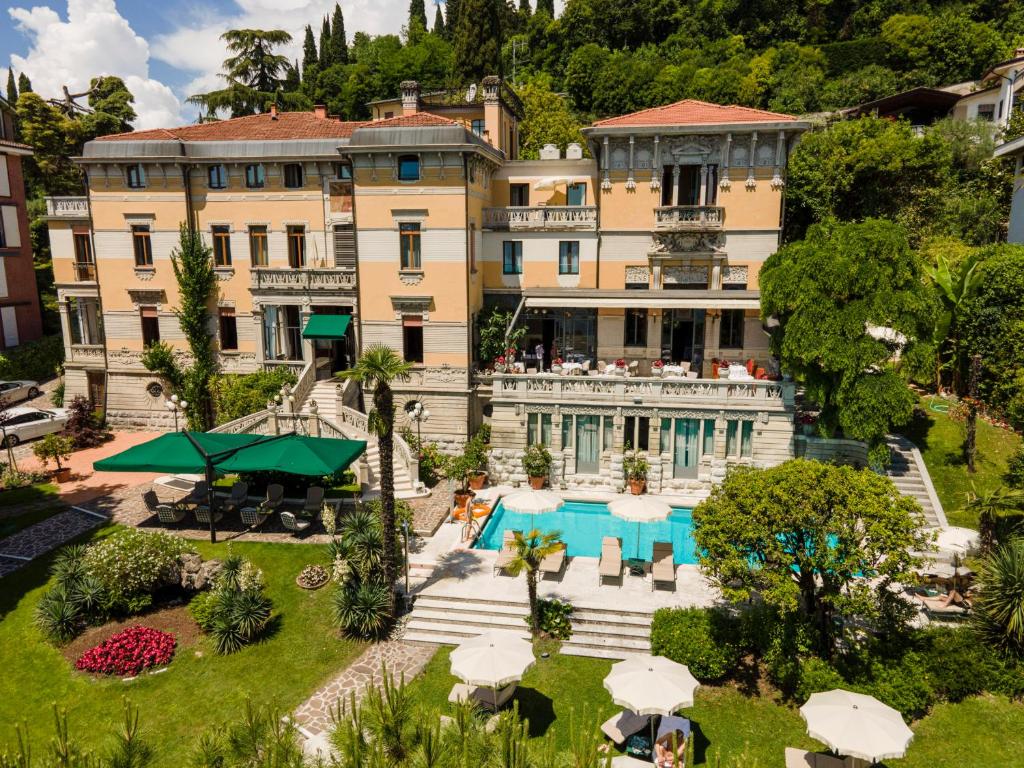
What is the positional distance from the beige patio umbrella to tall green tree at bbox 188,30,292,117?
51020mm

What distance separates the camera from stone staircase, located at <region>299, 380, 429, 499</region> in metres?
28.6

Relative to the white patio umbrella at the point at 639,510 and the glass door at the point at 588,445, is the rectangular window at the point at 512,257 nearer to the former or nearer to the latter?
the glass door at the point at 588,445

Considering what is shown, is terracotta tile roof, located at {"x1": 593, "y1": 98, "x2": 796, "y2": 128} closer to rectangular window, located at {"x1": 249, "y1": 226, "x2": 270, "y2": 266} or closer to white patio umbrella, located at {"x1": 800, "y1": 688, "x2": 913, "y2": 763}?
rectangular window, located at {"x1": 249, "y1": 226, "x2": 270, "y2": 266}

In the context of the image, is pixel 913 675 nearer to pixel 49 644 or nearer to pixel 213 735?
pixel 213 735

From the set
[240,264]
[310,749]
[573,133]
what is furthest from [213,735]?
[573,133]

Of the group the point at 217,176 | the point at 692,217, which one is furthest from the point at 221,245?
the point at 692,217

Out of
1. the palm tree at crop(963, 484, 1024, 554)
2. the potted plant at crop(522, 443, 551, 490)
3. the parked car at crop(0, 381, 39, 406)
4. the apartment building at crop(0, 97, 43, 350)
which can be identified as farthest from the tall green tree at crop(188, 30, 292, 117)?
the palm tree at crop(963, 484, 1024, 554)

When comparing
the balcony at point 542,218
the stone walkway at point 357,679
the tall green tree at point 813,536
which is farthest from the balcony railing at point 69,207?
the tall green tree at point 813,536

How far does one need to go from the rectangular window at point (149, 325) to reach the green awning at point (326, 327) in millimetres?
9025

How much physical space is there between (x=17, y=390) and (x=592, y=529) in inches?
1419

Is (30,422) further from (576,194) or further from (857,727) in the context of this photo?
(857,727)

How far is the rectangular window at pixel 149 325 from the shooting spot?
120 ft

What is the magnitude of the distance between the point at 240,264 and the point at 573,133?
29.4 m

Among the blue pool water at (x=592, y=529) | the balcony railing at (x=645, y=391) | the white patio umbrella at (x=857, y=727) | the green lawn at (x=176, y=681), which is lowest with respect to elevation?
the green lawn at (x=176, y=681)
